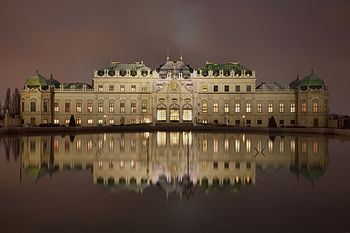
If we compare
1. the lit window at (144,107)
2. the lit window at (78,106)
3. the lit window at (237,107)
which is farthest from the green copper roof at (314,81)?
the lit window at (78,106)

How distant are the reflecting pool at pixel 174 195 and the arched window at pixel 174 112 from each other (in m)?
49.2

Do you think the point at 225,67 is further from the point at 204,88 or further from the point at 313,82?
the point at 313,82

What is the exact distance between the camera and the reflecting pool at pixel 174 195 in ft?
25.6

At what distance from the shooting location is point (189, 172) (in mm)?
14328

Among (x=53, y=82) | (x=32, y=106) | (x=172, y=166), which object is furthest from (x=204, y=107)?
(x=172, y=166)

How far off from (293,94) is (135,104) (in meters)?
34.7

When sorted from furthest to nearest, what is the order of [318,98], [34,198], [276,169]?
[318,98] < [276,169] < [34,198]

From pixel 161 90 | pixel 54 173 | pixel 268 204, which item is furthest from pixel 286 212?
pixel 161 90

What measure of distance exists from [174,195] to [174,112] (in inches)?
2252

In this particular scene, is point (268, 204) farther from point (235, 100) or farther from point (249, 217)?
point (235, 100)

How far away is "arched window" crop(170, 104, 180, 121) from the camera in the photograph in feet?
220

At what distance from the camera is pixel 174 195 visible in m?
10.4

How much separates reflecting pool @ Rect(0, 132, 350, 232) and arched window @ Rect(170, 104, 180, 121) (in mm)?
49245

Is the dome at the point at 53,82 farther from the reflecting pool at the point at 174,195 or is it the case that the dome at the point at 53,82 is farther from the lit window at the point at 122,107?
the reflecting pool at the point at 174,195
